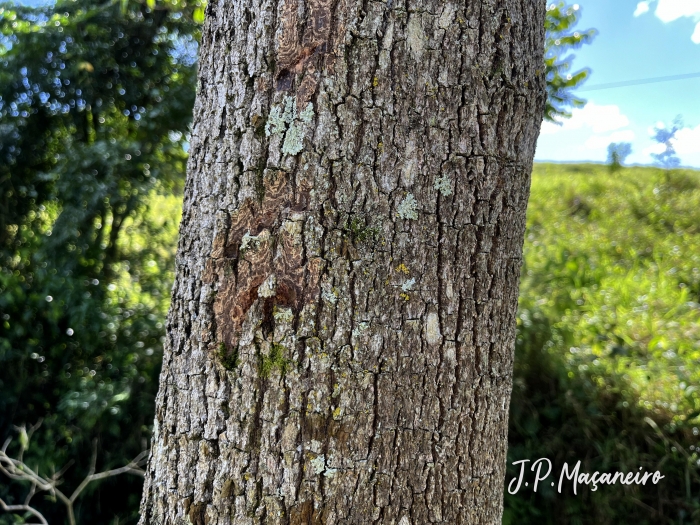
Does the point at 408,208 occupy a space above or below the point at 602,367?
above

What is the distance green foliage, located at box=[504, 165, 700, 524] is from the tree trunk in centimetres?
199

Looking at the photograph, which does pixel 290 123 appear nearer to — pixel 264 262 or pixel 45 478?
pixel 264 262

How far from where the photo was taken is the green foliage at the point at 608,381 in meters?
2.60

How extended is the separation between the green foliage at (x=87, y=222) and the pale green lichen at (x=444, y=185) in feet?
8.13

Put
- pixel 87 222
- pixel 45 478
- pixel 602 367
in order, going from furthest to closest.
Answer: pixel 87 222 < pixel 602 367 < pixel 45 478

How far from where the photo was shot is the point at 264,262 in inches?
36.9

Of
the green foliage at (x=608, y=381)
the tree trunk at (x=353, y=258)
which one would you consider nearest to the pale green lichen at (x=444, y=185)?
the tree trunk at (x=353, y=258)

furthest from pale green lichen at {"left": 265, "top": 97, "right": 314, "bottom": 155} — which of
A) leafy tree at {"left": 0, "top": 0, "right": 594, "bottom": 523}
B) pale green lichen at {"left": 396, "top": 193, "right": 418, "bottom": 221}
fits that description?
leafy tree at {"left": 0, "top": 0, "right": 594, "bottom": 523}

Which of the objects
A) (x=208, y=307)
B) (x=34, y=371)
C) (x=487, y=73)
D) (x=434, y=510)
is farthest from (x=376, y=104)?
(x=34, y=371)

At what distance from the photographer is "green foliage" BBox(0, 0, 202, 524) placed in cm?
294

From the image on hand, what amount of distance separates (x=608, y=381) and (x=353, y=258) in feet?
8.26

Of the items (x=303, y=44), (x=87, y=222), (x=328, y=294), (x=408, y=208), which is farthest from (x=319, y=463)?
(x=87, y=222)

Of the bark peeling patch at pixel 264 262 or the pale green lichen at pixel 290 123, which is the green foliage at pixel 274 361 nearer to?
the bark peeling patch at pixel 264 262

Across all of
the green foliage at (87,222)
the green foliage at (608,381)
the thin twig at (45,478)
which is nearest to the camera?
the thin twig at (45,478)
